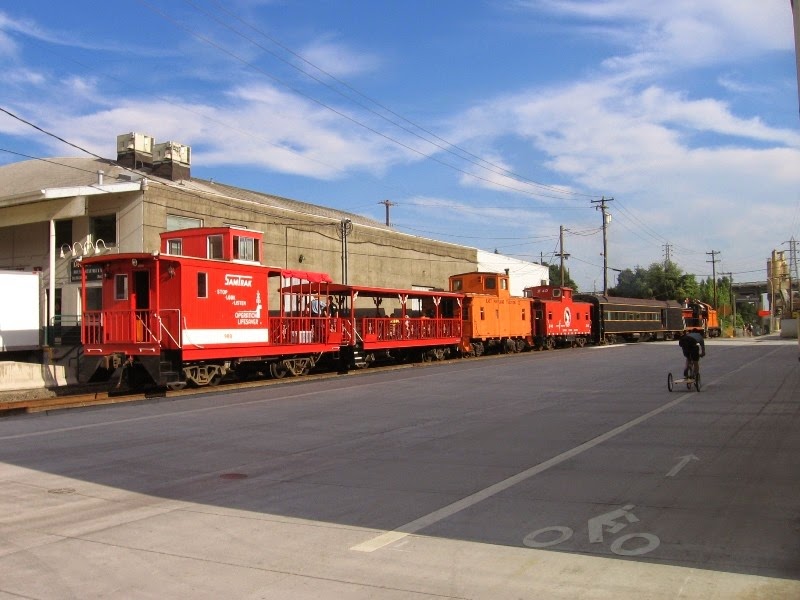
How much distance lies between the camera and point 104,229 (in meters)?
29.5

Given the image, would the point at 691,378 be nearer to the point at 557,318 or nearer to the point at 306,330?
the point at 306,330

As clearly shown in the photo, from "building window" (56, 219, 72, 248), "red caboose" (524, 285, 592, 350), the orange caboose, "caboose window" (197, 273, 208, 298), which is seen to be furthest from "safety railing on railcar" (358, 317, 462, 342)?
"building window" (56, 219, 72, 248)

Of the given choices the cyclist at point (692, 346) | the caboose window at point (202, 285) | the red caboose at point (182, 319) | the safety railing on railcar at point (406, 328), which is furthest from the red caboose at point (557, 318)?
the caboose window at point (202, 285)

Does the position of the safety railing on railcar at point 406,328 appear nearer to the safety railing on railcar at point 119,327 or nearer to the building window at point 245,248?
the building window at point 245,248

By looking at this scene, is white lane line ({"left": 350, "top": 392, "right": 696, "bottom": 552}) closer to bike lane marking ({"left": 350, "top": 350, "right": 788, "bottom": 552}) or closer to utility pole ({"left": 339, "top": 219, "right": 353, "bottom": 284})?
bike lane marking ({"left": 350, "top": 350, "right": 788, "bottom": 552})

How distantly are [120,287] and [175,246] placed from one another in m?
5.82

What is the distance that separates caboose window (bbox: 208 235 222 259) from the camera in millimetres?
22094

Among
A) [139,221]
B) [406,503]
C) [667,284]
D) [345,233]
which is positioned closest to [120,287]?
[139,221]

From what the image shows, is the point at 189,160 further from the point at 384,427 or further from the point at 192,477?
the point at 192,477

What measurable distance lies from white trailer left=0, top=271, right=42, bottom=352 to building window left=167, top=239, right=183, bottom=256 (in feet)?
15.9

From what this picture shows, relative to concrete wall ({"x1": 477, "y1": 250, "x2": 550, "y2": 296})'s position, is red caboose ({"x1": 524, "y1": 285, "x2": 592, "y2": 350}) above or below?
below

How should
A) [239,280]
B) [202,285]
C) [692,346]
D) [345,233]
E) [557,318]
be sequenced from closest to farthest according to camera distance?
[692,346] → [202,285] → [239,280] → [345,233] → [557,318]

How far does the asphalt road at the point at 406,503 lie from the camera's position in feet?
15.6

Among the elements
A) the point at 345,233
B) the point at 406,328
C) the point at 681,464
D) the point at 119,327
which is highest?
the point at 345,233
